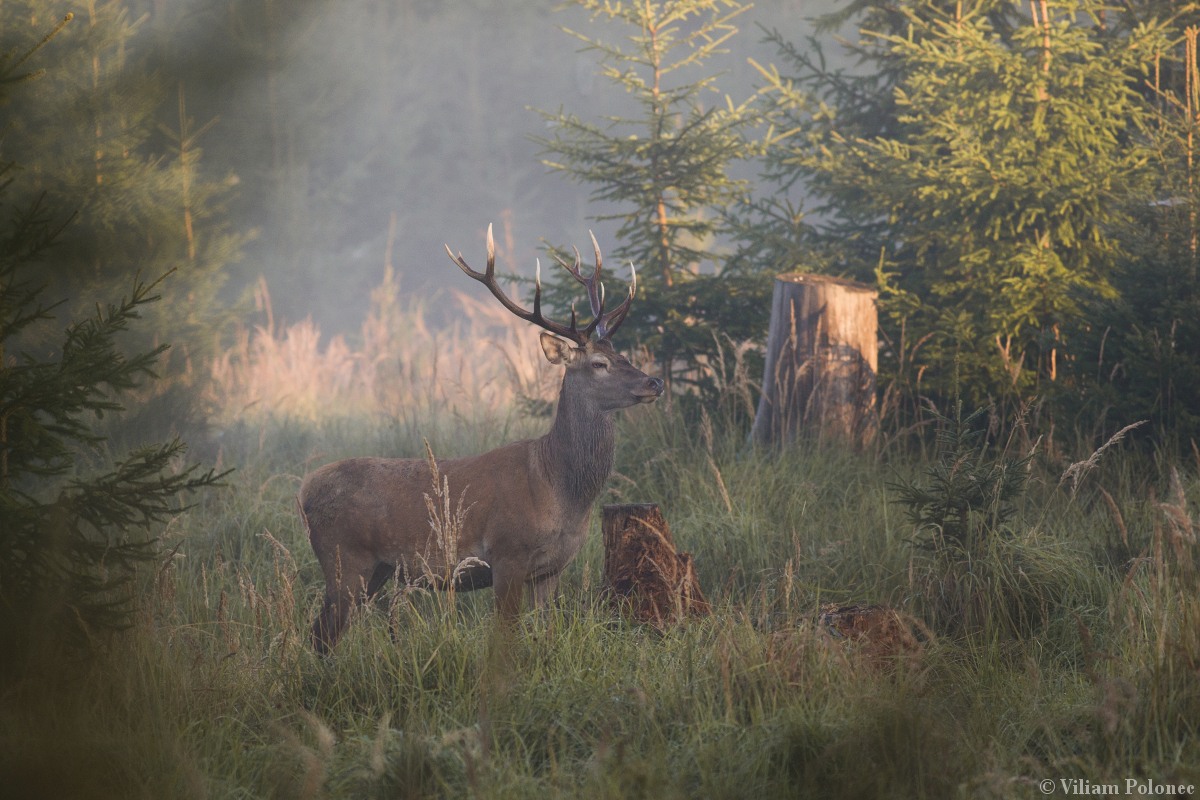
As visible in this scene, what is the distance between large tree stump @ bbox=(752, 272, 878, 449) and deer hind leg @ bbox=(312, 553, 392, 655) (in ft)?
10.7

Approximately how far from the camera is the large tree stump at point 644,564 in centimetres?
512

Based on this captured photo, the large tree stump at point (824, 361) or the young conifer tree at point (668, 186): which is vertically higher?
the young conifer tree at point (668, 186)

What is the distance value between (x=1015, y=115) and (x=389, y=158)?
26.0m

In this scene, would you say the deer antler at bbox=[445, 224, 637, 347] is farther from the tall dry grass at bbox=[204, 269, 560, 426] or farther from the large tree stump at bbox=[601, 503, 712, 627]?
the tall dry grass at bbox=[204, 269, 560, 426]

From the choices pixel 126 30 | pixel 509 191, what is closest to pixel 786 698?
pixel 126 30

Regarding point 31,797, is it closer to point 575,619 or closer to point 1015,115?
point 575,619

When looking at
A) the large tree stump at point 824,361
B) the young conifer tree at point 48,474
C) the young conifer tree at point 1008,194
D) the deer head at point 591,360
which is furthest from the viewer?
the young conifer tree at point 1008,194

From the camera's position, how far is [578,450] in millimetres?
5621

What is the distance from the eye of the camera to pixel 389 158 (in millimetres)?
32219

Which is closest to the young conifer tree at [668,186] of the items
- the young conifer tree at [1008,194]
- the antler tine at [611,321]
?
the young conifer tree at [1008,194]

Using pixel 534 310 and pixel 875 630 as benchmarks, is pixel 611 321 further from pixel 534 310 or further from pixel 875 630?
pixel 875 630

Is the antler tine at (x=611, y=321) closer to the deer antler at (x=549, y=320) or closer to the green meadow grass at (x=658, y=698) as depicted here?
the deer antler at (x=549, y=320)

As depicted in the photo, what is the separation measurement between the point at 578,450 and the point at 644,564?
707 millimetres

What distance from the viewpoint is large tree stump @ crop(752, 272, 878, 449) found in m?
7.83
